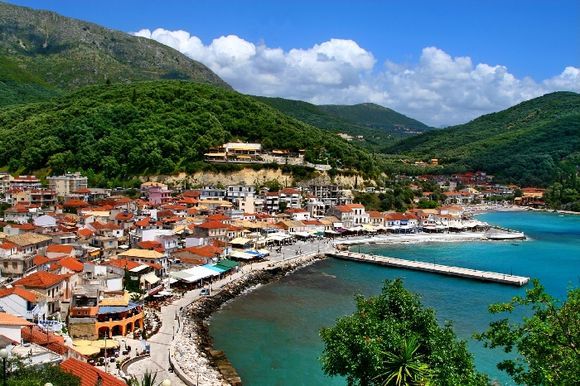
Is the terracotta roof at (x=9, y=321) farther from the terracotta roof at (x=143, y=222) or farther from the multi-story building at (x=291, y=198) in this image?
the multi-story building at (x=291, y=198)

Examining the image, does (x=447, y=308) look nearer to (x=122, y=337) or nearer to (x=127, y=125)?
(x=122, y=337)

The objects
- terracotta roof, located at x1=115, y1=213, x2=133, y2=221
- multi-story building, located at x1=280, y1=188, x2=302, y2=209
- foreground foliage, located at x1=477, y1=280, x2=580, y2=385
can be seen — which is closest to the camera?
foreground foliage, located at x1=477, y1=280, x2=580, y2=385

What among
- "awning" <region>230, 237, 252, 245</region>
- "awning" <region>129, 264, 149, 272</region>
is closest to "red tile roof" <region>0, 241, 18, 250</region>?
"awning" <region>129, 264, 149, 272</region>

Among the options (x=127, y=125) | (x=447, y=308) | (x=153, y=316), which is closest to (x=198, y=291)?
(x=153, y=316)

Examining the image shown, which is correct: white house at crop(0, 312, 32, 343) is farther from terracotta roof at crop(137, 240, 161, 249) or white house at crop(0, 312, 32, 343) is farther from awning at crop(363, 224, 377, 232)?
awning at crop(363, 224, 377, 232)

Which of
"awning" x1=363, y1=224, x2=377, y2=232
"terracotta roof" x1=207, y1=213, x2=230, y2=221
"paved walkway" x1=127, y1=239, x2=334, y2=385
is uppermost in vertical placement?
"terracotta roof" x1=207, y1=213, x2=230, y2=221

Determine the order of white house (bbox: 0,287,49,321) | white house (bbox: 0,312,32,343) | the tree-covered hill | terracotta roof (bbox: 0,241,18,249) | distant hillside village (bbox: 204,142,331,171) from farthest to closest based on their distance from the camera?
distant hillside village (bbox: 204,142,331,171) → the tree-covered hill → terracotta roof (bbox: 0,241,18,249) → white house (bbox: 0,287,49,321) → white house (bbox: 0,312,32,343)

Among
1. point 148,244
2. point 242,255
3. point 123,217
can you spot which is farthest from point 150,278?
point 123,217
